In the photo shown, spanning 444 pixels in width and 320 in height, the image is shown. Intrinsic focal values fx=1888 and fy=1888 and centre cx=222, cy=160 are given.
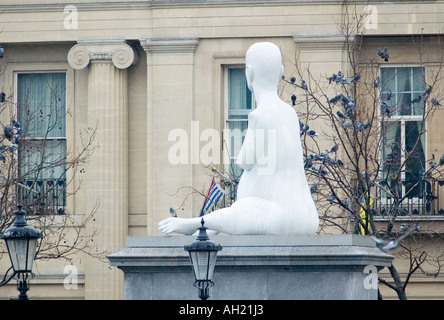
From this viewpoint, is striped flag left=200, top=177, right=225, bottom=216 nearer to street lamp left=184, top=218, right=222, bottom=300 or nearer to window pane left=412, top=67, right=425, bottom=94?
window pane left=412, top=67, right=425, bottom=94

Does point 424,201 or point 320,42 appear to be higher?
point 320,42

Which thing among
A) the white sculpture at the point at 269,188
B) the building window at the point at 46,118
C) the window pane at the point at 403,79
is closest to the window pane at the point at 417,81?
the window pane at the point at 403,79

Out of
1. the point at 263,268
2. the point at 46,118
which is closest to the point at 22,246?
the point at 263,268

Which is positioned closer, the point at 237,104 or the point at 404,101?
the point at 404,101

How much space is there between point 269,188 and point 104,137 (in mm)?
16328

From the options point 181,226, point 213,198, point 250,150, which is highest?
point 250,150

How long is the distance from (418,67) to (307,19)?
98.8 inches

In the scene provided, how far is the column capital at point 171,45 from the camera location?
38.5m

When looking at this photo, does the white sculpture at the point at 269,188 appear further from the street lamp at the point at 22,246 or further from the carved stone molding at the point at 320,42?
the carved stone molding at the point at 320,42

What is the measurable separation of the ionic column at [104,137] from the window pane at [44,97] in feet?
3.12

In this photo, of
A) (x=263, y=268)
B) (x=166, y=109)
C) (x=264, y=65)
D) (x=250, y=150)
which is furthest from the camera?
(x=166, y=109)

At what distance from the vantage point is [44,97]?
3975cm

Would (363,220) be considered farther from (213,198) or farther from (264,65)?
(264,65)

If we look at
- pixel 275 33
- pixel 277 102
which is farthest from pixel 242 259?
pixel 275 33
